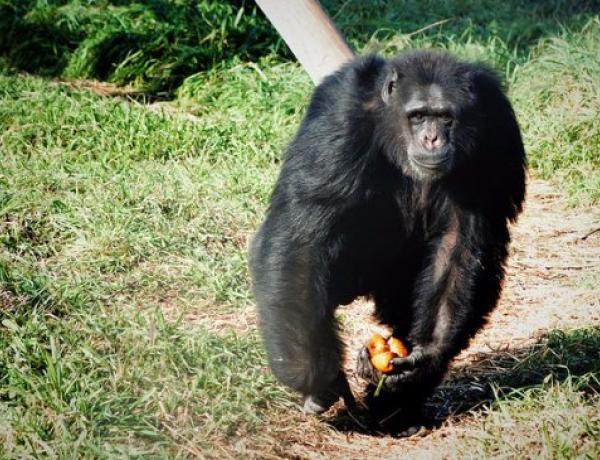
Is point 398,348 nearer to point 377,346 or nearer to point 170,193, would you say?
point 377,346

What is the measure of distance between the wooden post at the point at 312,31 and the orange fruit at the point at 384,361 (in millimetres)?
3255

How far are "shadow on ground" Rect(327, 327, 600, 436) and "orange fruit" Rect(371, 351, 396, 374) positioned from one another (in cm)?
33

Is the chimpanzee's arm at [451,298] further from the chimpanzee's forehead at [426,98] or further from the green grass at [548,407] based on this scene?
the chimpanzee's forehead at [426,98]

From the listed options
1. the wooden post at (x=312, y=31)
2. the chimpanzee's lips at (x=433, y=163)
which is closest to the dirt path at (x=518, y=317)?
the chimpanzee's lips at (x=433, y=163)

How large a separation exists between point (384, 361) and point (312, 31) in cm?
362

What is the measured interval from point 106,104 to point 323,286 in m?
5.29

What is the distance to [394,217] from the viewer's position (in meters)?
5.85

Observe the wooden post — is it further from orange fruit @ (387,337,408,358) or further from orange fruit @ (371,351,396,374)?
orange fruit @ (371,351,396,374)

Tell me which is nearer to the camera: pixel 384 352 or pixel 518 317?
pixel 384 352

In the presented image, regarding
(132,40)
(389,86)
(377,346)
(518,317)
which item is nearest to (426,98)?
(389,86)

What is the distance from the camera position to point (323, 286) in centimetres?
552

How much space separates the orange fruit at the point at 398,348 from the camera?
574 centimetres

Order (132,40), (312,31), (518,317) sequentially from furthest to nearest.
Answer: (132,40) < (312,31) < (518,317)

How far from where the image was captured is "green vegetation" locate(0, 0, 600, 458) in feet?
17.3
